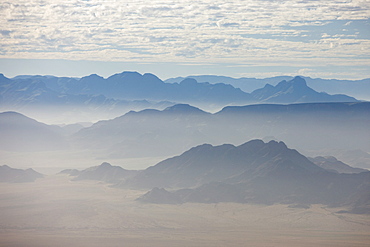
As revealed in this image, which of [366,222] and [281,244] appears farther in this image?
[366,222]

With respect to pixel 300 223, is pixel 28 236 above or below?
below

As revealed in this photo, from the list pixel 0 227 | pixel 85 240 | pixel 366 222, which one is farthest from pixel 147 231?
pixel 366 222

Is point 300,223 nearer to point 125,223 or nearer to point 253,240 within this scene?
point 253,240

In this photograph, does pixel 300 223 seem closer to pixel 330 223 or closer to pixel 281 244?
pixel 330 223

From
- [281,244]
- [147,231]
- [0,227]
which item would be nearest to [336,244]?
[281,244]

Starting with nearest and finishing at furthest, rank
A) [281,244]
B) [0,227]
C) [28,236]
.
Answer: [281,244]
[28,236]
[0,227]

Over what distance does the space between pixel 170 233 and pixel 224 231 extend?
17628 millimetres

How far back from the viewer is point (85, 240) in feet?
558

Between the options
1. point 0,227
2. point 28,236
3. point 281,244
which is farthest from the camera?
point 0,227

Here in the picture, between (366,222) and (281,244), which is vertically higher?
(366,222)

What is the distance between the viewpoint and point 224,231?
18475 centimetres

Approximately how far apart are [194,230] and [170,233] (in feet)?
28.5

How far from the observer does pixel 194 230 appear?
7367 inches

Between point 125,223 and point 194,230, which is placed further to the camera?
point 125,223
